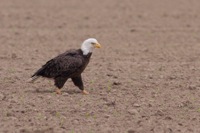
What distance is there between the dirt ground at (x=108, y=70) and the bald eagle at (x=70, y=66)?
274 millimetres

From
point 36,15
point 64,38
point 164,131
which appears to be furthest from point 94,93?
point 36,15

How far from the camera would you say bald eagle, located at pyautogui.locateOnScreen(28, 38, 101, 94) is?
37.1ft

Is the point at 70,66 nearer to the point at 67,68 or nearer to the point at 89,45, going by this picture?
the point at 67,68

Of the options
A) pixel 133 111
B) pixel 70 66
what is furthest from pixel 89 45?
pixel 133 111

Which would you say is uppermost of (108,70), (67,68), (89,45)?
(89,45)

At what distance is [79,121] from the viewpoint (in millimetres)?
9625

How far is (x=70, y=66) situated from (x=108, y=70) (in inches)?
107

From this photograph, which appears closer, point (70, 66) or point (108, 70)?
point (70, 66)

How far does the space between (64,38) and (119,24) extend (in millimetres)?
3563

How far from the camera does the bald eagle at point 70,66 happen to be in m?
11.3

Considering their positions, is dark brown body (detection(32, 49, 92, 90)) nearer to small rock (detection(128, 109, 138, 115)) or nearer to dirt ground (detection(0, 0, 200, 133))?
dirt ground (detection(0, 0, 200, 133))

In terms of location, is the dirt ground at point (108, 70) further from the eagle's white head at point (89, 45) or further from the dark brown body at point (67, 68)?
the eagle's white head at point (89, 45)

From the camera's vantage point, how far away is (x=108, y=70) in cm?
1392

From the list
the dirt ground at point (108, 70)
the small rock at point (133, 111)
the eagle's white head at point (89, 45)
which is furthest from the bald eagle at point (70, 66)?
the small rock at point (133, 111)
